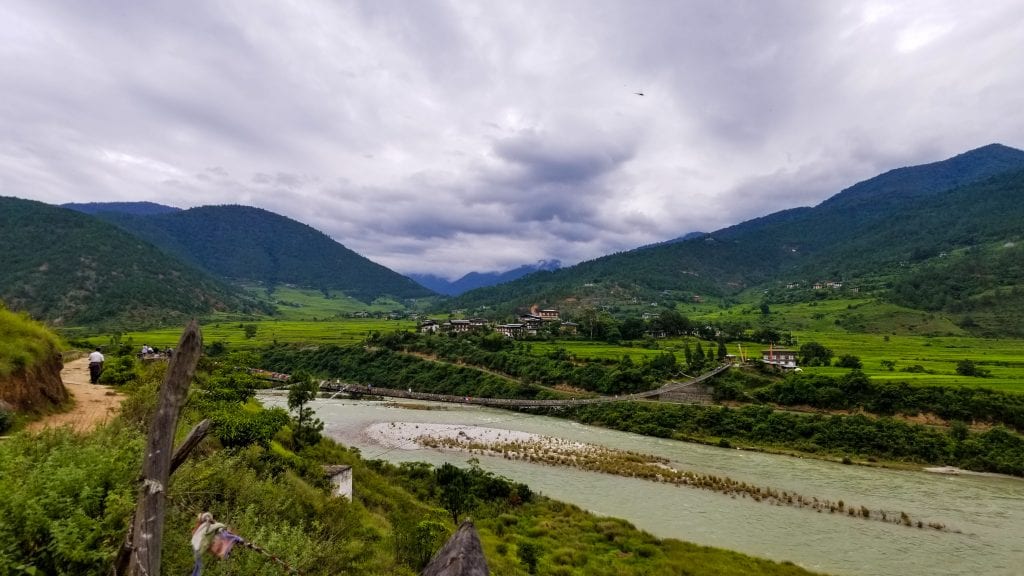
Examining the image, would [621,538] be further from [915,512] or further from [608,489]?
[915,512]

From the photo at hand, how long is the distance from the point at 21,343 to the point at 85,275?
124304 mm

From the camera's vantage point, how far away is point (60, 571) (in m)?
3.96

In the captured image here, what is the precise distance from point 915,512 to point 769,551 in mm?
10121

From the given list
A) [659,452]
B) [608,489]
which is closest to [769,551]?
[608,489]

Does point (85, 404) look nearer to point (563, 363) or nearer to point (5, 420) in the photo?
point (5, 420)

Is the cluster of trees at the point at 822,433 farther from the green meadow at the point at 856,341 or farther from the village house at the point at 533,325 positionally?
the village house at the point at 533,325

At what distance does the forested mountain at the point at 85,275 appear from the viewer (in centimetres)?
9388

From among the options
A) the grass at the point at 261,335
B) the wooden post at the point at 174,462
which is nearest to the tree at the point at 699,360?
the wooden post at the point at 174,462

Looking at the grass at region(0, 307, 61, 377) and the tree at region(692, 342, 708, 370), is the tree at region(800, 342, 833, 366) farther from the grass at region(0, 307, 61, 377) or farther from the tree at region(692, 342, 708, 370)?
the grass at region(0, 307, 61, 377)

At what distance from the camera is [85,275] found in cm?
10531

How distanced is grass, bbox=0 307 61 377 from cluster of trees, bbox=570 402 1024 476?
126 ft

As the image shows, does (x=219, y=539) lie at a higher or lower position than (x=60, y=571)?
higher

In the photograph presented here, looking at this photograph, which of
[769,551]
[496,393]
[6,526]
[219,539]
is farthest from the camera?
Result: [496,393]

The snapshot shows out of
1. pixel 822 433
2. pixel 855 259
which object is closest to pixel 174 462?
pixel 822 433
